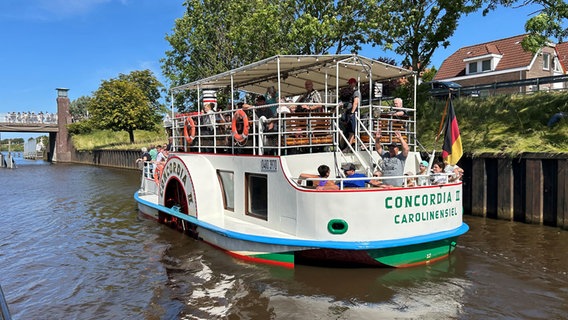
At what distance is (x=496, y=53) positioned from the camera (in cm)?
3406

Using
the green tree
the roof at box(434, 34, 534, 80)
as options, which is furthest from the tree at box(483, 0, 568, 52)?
the green tree

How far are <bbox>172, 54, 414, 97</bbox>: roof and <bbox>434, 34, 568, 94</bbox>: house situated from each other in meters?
25.9

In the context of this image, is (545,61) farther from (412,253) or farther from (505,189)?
(412,253)

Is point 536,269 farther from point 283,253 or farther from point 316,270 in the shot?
point 283,253

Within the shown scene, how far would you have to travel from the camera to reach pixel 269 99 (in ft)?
32.2

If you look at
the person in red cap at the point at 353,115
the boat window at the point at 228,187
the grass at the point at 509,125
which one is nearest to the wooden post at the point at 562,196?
the grass at the point at 509,125

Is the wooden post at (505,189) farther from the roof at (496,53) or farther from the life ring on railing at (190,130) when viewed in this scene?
the roof at (496,53)

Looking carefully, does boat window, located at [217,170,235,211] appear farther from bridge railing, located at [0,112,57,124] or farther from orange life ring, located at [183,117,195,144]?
bridge railing, located at [0,112,57,124]

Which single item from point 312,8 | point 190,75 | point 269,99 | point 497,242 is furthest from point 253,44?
point 497,242

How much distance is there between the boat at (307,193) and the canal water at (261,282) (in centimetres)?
43

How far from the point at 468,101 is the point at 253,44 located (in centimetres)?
1309

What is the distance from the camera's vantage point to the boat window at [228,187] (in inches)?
386

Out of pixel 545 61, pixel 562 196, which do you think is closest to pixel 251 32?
pixel 562 196

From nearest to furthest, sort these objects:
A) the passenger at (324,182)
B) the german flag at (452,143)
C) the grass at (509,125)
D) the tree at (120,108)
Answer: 1. the passenger at (324,182)
2. the german flag at (452,143)
3. the grass at (509,125)
4. the tree at (120,108)
